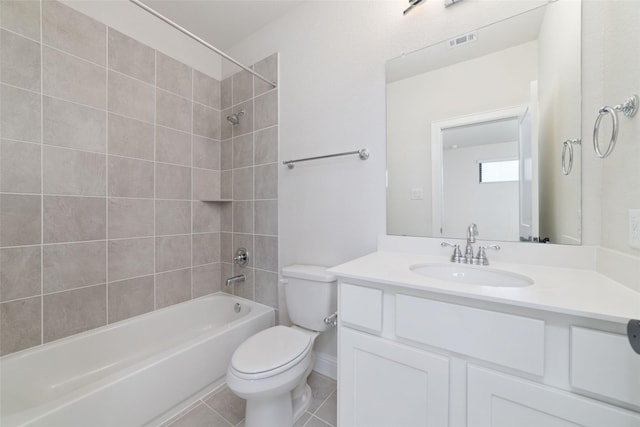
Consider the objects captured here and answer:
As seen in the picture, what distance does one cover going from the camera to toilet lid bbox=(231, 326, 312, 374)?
107 centimetres

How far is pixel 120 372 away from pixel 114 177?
1181 millimetres

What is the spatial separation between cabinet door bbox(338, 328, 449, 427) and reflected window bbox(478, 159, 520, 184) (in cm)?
84

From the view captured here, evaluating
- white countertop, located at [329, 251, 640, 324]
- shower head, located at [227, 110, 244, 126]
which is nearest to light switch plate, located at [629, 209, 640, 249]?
white countertop, located at [329, 251, 640, 324]

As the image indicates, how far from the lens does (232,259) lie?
84.7 inches

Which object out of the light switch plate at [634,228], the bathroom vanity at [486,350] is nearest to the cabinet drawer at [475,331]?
the bathroom vanity at [486,350]

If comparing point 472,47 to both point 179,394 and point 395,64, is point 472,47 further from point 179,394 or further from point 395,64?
point 179,394

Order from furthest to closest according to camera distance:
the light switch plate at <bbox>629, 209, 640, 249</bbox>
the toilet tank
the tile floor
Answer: the toilet tank → the tile floor → the light switch plate at <bbox>629, 209, 640, 249</bbox>

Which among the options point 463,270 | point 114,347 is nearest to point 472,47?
point 463,270

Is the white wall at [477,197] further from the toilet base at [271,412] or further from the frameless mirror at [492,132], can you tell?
the toilet base at [271,412]

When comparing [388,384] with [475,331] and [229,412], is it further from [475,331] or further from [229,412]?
[229,412]

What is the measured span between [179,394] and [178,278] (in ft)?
2.89

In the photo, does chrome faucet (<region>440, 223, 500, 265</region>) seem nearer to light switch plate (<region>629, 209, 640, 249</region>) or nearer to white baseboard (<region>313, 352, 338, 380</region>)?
light switch plate (<region>629, 209, 640, 249</region>)

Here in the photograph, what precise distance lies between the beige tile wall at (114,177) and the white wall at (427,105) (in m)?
0.92

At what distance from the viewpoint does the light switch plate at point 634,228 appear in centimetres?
69
